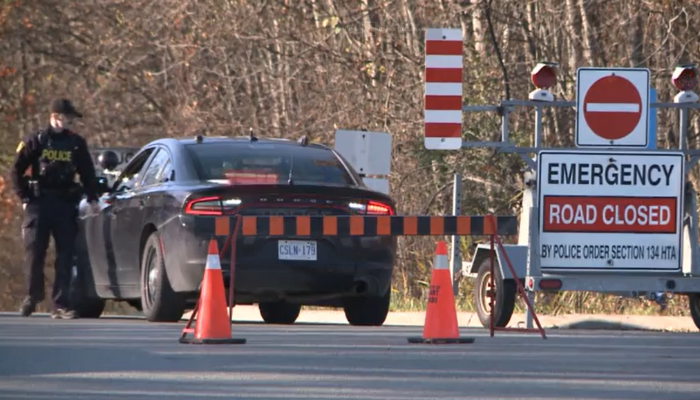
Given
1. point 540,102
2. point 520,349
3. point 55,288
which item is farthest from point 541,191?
point 55,288

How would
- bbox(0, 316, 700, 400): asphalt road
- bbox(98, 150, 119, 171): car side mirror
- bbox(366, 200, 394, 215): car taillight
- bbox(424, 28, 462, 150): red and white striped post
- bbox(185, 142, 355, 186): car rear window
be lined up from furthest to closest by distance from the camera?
bbox(98, 150, 119, 171): car side mirror
bbox(424, 28, 462, 150): red and white striped post
bbox(185, 142, 355, 186): car rear window
bbox(366, 200, 394, 215): car taillight
bbox(0, 316, 700, 400): asphalt road

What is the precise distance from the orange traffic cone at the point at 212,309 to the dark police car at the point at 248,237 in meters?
1.34

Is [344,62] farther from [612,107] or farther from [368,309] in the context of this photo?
[612,107]

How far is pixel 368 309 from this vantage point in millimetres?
14391

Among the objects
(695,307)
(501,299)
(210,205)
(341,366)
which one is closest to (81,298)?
(210,205)

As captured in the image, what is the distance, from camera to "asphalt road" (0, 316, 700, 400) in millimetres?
8688

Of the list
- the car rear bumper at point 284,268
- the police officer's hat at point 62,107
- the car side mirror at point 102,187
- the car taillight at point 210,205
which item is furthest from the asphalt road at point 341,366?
the police officer's hat at point 62,107

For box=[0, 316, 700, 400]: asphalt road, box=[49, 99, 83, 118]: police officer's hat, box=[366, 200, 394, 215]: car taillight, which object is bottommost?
box=[0, 316, 700, 400]: asphalt road

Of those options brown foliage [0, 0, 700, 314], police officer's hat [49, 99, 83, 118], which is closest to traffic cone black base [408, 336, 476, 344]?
police officer's hat [49, 99, 83, 118]

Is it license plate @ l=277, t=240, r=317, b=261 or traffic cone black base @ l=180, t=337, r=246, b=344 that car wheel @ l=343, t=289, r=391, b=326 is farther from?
traffic cone black base @ l=180, t=337, r=246, b=344

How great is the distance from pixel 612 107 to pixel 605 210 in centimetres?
90

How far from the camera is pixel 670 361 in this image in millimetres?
10492

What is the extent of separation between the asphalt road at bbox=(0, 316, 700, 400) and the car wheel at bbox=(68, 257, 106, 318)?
7.88 ft

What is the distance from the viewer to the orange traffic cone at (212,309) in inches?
458
